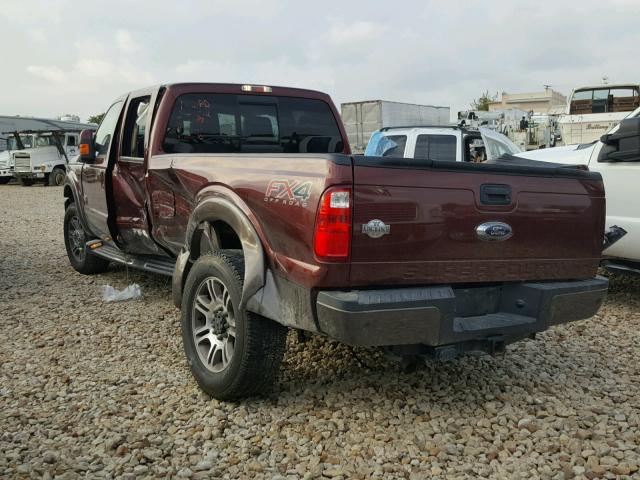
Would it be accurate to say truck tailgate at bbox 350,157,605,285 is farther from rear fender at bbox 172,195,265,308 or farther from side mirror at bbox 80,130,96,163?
side mirror at bbox 80,130,96,163

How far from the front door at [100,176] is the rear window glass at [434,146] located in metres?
5.23

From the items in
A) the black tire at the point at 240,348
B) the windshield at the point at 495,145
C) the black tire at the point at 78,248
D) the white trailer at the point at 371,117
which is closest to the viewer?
the black tire at the point at 240,348

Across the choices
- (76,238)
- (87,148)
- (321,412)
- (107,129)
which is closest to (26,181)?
(76,238)

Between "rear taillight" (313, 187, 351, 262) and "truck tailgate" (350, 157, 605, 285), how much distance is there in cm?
4

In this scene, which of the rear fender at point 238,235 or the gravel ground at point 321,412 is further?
the rear fender at point 238,235

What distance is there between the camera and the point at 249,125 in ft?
17.2

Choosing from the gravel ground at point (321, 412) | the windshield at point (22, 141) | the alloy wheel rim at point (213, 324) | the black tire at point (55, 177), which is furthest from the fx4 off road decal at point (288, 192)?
the windshield at point (22, 141)

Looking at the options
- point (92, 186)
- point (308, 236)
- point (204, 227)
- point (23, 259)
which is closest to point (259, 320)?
point (308, 236)

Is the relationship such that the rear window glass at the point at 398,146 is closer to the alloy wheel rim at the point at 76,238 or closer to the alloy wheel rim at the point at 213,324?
the alloy wheel rim at the point at 76,238

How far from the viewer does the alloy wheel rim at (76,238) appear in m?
7.11

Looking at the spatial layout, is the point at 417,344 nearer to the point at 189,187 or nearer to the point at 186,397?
the point at 186,397

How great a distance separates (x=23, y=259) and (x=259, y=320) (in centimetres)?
635

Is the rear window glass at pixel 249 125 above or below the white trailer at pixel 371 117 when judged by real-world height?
below

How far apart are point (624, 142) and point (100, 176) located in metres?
4.86
